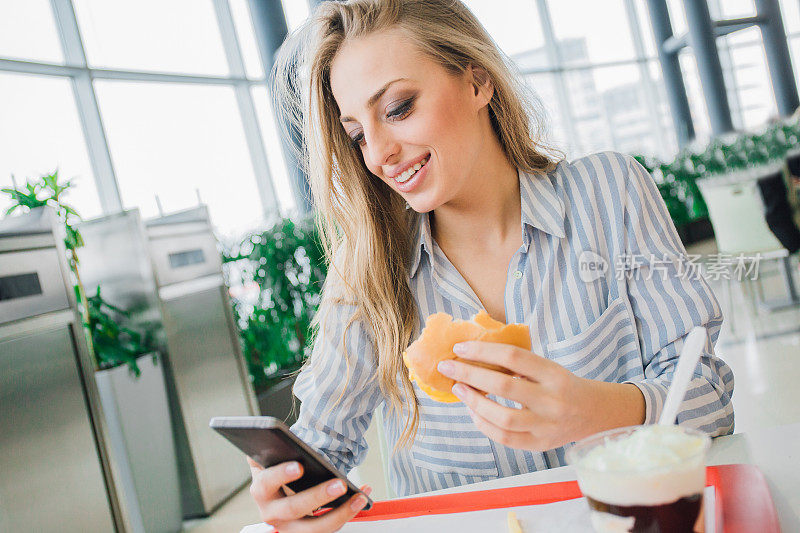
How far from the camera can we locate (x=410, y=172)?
127cm

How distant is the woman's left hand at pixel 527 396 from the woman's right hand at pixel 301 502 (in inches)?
9.7

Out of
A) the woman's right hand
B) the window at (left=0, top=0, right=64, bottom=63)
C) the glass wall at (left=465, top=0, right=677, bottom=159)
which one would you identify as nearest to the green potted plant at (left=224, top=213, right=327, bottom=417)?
the window at (left=0, top=0, right=64, bottom=63)

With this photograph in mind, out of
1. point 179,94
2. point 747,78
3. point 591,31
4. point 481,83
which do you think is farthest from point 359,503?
point 747,78

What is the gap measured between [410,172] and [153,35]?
492 centimetres

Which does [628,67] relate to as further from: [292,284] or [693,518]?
[693,518]

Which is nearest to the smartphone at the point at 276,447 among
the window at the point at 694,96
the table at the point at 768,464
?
the table at the point at 768,464

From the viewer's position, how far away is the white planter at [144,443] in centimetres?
306

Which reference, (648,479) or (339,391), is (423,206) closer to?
(339,391)

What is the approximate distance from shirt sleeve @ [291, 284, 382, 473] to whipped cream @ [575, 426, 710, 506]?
716mm

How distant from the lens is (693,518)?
625 mm

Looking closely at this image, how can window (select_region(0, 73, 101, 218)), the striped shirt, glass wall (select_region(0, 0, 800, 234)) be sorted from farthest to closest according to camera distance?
glass wall (select_region(0, 0, 800, 234)) → window (select_region(0, 73, 101, 218)) → the striped shirt

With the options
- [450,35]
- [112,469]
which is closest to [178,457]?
[112,469]

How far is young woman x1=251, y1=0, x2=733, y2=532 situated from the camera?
1.22 metres

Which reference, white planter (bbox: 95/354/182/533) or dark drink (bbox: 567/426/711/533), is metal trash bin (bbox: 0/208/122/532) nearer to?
white planter (bbox: 95/354/182/533)
